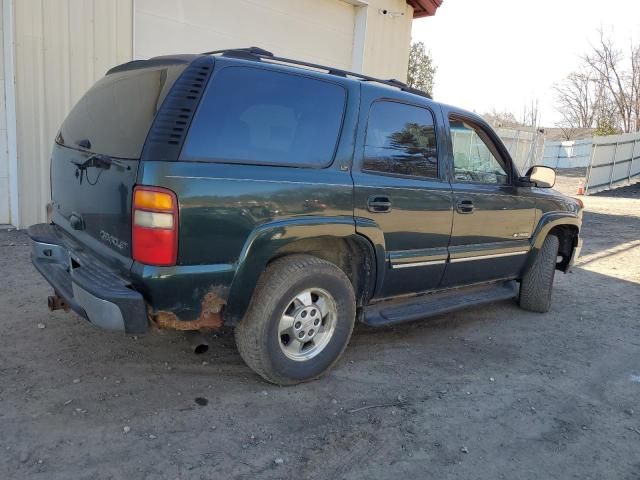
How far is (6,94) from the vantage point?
6.53 metres

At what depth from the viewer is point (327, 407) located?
3385 millimetres

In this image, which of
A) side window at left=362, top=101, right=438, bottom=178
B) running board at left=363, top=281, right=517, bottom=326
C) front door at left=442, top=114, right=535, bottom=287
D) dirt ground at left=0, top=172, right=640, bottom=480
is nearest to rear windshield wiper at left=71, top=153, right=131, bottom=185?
dirt ground at left=0, top=172, right=640, bottom=480

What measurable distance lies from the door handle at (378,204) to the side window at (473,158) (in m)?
0.87

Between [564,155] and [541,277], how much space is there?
28.3 meters

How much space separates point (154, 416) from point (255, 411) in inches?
22.4

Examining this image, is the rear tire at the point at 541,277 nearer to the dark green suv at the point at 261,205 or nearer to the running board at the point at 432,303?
the running board at the point at 432,303

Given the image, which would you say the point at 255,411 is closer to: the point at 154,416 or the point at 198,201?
the point at 154,416

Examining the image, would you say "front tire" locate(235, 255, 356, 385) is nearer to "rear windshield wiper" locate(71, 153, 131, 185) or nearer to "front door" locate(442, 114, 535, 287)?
"rear windshield wiper" locate(71, 153, 131, 185)

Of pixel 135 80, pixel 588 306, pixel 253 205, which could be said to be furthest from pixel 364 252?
pixel 588 306

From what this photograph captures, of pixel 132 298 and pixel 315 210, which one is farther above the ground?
pixel 315 210

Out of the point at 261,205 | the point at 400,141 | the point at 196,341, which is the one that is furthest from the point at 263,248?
the point at 400,141

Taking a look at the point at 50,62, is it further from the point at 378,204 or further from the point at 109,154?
the point at 378,204

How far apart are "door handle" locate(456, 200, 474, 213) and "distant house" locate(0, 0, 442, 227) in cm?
504

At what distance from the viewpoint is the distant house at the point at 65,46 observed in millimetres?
6512
